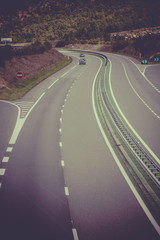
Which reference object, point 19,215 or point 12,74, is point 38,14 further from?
point 19,215

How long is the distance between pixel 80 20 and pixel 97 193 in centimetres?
15777

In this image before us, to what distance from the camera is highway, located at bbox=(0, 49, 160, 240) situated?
9695 millimetres

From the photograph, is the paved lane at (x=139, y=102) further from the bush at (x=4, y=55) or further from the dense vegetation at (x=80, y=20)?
the dense vegetation at (x=80, y=20)

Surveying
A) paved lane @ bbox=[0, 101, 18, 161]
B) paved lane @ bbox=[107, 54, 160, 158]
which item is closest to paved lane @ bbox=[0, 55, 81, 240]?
paved lane @ bbox=[0, 101, 18, 161]

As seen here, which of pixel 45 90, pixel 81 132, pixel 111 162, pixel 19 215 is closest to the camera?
pixel 19 215

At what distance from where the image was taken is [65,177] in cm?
1363

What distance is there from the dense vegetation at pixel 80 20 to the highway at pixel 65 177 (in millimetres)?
88967

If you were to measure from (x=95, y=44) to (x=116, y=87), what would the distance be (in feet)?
232

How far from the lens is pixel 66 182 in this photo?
1314cm

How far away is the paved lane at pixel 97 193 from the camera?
Answer: 9.57 metres

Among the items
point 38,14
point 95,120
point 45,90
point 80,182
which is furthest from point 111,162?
point 38,14

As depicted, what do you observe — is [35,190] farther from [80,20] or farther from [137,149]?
[80,20]

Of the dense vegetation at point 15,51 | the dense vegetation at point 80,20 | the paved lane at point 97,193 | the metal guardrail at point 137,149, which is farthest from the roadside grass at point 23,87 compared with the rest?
the dense vegetation at point 80,20

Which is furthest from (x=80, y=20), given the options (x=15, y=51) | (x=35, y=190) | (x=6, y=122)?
(x=35, y=190)
